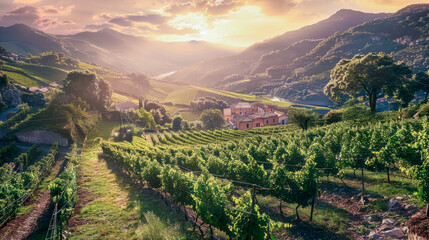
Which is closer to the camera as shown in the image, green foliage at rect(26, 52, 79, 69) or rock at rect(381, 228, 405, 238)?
rock at rect(381, 228, 405, 238)

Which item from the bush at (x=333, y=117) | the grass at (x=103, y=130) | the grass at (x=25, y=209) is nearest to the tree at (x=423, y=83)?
the bush at (x=333, y=117)

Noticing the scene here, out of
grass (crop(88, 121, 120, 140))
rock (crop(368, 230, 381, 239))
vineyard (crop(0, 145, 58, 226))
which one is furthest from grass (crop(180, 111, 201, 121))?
rock (crop(368, 230, 381, 239))

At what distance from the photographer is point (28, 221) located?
67.1ft

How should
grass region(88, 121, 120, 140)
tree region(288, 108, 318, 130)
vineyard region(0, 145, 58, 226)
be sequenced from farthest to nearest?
grass region(88, 121, 120, 140) < tree region(288, 108, 318, 130) < vineyard region(0, 145, 58, 226)

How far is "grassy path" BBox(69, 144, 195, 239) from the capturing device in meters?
17.2

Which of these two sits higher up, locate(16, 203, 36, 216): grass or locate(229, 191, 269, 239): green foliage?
locate(229, 191, 269, 239): green foliage

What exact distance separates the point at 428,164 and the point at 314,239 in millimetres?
8082

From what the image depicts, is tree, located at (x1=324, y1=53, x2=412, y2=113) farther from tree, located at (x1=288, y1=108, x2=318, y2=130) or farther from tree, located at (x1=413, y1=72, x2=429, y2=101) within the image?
tree, located at (x1=413, y1=72, x2=429, y2=101)

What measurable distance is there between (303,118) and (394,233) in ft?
140

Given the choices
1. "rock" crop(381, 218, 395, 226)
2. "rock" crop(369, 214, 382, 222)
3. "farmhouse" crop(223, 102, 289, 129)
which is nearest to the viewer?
"rock" crop(381, 218, 395, 226)

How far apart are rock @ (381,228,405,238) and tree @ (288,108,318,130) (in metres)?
42.1

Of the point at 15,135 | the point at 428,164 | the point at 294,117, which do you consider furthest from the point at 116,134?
the point at 428,164

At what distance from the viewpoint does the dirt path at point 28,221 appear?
1808 centimetres

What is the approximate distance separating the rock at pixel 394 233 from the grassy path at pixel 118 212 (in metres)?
12.8
